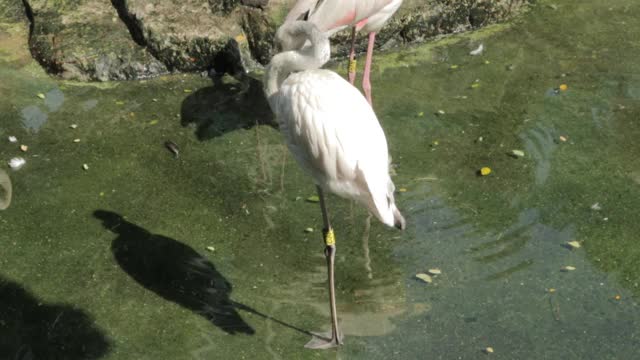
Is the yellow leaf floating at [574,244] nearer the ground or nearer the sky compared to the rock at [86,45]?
nearer the ground

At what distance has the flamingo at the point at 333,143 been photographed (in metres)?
3.92

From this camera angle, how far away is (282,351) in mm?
4059

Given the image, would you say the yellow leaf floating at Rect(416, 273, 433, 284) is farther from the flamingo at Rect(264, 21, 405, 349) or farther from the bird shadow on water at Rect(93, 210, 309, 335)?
the bird shadow on water at Rect(93, 210, 309, 335)

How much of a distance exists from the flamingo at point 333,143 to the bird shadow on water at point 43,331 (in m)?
1.12

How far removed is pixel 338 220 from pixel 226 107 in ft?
5.61

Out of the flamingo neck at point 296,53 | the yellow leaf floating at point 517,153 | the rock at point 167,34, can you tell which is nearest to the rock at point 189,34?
the rock at point 167,34

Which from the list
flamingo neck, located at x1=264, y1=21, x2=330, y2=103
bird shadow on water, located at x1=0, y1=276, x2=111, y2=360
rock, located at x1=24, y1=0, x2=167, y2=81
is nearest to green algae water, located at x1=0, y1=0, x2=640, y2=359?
bird shadow on water, located at x1=0, y1=276, x2=111, y2=360

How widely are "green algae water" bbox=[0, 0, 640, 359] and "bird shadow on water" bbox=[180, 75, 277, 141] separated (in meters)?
0.02

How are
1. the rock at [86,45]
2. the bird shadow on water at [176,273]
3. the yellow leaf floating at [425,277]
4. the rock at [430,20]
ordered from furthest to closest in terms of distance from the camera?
Answer: the rock at [430,20], the rock at [86,45], the yellow leaf floating at [425,277], the bird shadow on water at [176,273]

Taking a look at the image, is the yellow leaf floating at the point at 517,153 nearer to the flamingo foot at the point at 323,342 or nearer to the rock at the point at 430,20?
the rock at the point at 430,20

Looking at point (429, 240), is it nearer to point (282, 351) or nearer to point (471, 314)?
point (471, 314)

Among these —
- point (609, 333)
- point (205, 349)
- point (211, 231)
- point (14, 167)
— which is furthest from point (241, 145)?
point (609, 333)

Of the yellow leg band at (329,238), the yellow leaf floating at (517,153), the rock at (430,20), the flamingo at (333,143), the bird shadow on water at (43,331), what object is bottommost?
the bird shadow on water at (43,331)

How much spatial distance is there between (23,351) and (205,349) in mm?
918
